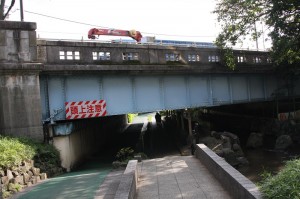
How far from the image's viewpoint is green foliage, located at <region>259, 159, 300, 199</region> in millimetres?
5199

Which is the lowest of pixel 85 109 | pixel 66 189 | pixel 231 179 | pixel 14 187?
pixel 66 189

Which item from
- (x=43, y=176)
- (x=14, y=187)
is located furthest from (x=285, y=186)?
(x=43, y=176)

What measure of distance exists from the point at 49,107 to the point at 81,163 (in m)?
4.86

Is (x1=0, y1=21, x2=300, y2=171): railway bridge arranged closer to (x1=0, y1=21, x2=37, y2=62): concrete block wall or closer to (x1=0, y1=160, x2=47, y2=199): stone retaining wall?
(x1=0, y1=21, x2=37, y2=62): concrete block wall

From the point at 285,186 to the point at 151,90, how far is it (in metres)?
16.2

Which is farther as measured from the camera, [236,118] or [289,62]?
[236,118]

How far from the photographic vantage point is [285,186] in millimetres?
5422

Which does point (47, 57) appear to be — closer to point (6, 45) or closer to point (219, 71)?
point (6, 45)

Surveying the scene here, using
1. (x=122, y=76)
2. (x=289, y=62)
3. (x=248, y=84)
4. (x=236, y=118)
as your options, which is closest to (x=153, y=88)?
(x=122, y=76)

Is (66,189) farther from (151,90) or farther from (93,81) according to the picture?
(151,90)

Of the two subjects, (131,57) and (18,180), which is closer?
(18,180)

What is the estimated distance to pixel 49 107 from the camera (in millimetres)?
17859

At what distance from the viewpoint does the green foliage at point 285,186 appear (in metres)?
5.20

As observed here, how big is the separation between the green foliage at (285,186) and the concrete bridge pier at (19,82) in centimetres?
1277
